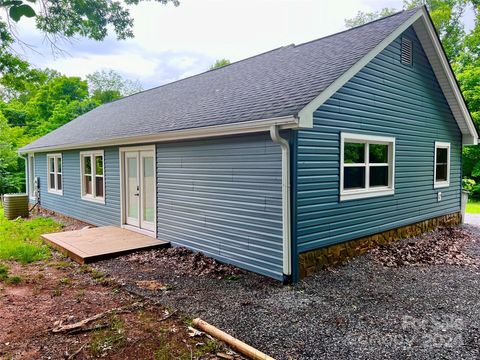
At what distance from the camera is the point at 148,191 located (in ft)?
26.7

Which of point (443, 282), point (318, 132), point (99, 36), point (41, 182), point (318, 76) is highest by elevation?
point (99, 36)

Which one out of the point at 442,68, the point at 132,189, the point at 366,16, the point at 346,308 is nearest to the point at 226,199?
the point at 346,308

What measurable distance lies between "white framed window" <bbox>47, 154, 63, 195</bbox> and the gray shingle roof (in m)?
3.47

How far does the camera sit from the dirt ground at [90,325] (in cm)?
324

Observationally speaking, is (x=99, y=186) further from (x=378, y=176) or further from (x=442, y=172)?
(x=442, y=172)

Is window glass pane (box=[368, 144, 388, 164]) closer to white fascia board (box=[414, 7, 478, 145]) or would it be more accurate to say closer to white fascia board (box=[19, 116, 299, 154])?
white fascia board (box=[414, 7, 478, 145])

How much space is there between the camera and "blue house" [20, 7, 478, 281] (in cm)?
515

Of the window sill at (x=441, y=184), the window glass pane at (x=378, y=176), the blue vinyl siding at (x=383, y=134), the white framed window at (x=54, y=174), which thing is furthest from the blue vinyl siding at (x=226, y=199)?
the white framed window at (x=54, y=174)

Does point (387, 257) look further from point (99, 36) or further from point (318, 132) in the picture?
point (99, 36)

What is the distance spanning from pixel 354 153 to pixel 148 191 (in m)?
4.71

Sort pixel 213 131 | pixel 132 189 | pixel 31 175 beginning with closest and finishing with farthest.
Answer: pixel 213 131 < pixel 132 189 < pixel 31 175

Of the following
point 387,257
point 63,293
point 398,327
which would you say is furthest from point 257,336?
point 387,257

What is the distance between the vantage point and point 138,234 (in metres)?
8.06

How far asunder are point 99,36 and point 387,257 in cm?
629
